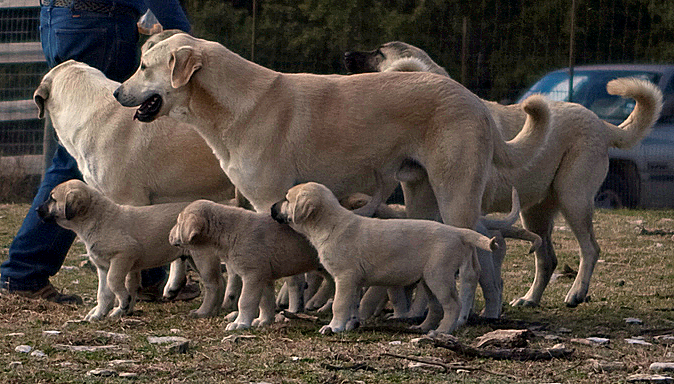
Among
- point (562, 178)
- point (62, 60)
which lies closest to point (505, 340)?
point (562, 178)

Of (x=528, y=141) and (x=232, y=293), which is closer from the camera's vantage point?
(x=528, y=141)

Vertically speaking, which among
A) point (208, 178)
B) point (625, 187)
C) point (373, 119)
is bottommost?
point (625, 187)

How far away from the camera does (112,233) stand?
5.80m

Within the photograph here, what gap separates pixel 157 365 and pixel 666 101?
928cm

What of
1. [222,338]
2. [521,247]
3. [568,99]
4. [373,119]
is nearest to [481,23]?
[568,99]

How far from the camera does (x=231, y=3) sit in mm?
14539

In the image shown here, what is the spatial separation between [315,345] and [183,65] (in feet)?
5.58

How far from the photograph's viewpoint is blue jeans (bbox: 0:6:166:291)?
6695 mm

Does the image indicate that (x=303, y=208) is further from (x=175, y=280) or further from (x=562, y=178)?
(x=562, y=178)

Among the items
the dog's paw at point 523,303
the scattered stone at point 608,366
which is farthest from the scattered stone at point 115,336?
the dog's paw at point 523,303

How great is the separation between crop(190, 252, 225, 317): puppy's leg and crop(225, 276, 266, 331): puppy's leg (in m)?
0.43

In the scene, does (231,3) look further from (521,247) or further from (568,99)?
(521,247)

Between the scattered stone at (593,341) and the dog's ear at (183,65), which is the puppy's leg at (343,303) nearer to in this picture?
the scattered stone at (593,341)

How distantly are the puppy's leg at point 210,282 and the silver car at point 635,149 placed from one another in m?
7.42
